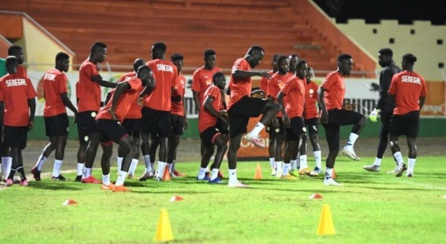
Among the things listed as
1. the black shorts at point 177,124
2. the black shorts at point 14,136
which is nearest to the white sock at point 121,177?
the black shorts at point 14,136

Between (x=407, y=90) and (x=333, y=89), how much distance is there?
2.06 metres

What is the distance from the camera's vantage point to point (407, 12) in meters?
43.6

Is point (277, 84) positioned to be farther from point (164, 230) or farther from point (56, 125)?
point (164, 230)

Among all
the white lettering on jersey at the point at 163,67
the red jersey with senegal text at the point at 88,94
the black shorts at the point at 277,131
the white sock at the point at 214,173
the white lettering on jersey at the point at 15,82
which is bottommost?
the white sock at the point at 214,173

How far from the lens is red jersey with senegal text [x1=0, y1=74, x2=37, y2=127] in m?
16.4

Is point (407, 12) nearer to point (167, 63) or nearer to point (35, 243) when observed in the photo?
point (167, 63)

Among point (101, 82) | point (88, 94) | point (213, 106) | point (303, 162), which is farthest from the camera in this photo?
point (303, 162)

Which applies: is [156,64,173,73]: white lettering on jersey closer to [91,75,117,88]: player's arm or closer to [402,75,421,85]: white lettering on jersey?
[91,75,117,88]: player's arm

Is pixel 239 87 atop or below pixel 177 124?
atop

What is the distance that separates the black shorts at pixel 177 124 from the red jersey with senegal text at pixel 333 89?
10.4 feet

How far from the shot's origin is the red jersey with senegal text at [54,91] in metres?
17.2

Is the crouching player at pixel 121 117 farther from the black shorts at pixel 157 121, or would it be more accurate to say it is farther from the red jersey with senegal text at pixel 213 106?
the black shorts at pixel 157 121

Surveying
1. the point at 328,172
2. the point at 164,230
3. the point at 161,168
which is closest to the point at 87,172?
the point at 161,168

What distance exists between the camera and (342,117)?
52.3ft
